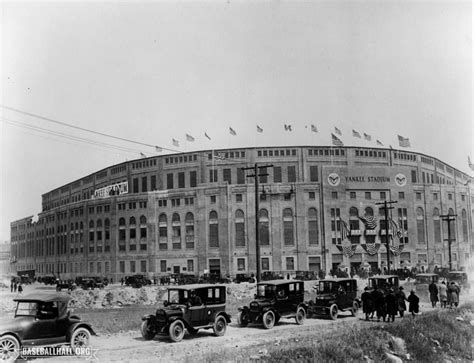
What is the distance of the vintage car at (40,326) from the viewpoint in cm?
1314

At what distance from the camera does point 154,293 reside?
4206 cm

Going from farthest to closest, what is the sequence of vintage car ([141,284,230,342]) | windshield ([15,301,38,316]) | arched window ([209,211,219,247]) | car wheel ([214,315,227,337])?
arched window ([209,211,219,247])
car wheel ([214,315,227,337])
vintage car ([141,284,230,342])
windshield ([15,301,38,316])

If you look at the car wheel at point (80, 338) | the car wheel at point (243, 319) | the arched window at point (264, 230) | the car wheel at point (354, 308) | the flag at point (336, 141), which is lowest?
the car wheel at point (354, 308)

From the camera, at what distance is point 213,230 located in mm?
68562

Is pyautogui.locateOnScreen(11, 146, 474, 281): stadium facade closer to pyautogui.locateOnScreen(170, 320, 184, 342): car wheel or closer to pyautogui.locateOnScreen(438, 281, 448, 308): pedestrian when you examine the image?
pyautogui.locateOnScreen(438, 281, 448, 308): pedestrian

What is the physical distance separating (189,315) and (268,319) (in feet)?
14.2

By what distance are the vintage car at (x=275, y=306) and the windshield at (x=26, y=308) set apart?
31.6 ft

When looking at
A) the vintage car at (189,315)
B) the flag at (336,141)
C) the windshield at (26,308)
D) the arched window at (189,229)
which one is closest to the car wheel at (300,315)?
the vintage car at (189,315)

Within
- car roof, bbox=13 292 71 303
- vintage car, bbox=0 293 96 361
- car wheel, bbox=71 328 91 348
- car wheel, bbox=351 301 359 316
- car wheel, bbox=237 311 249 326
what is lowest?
car wheel, bbox=351 301 359 316

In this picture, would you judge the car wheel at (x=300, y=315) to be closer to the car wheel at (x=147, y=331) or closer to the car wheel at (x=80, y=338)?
the car wheel at (x=147, y=331)

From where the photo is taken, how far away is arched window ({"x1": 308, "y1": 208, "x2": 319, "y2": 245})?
6705 centimetres

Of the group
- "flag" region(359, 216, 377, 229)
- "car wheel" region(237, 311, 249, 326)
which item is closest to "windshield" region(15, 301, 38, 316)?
"car wheel" region(237, 311, 249, 326)

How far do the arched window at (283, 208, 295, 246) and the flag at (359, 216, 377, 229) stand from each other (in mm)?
9559

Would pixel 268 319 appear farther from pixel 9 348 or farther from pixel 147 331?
pixel 9 348
